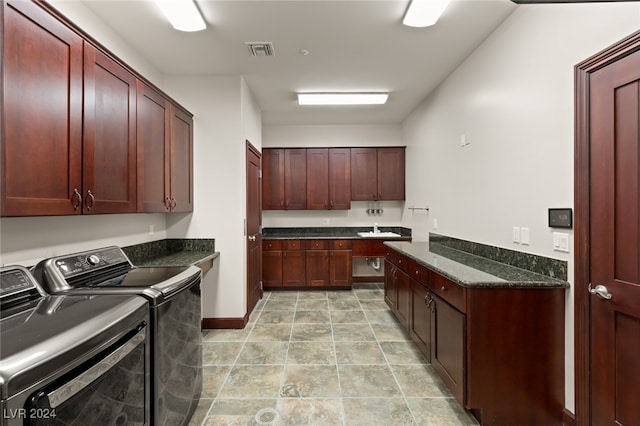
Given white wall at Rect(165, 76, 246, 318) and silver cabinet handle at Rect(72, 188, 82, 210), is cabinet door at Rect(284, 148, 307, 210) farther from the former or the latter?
silver cabinet handle at Rect(72, 188, 82, 210)

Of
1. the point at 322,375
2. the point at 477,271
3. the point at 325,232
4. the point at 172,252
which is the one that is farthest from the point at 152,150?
the point at 325,232

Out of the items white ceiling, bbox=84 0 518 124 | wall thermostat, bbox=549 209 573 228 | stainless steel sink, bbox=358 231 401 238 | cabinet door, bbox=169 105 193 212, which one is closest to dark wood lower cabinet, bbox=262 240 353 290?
stainless steel sink, bbox=358 231 401 238

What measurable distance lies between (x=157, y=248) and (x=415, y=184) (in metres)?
3.72

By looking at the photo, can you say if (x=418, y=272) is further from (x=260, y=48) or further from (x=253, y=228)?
(x=260, y=48)

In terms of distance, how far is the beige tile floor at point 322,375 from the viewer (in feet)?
6.07

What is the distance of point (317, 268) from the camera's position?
465cm

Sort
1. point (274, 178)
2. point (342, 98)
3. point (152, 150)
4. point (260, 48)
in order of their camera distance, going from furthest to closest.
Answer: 1. point (274, 178)
2. point (342, 98)
3. point (260, 48)
4. point (152, 150)

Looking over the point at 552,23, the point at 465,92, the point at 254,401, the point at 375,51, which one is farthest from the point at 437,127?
the point at 254,401

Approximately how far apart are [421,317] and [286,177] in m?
3.34

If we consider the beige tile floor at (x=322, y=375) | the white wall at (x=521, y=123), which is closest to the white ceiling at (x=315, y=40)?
the white wall at (x=521, y=123)

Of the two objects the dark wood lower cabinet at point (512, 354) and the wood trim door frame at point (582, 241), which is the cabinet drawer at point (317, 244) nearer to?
the dark wood lower cabinet at point (512, 354)

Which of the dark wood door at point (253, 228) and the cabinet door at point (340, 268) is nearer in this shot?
the dark wood door at point (253, 228)

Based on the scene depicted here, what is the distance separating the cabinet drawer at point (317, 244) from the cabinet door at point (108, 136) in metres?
2.86

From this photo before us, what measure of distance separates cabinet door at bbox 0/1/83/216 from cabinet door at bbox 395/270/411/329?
2.71 m
